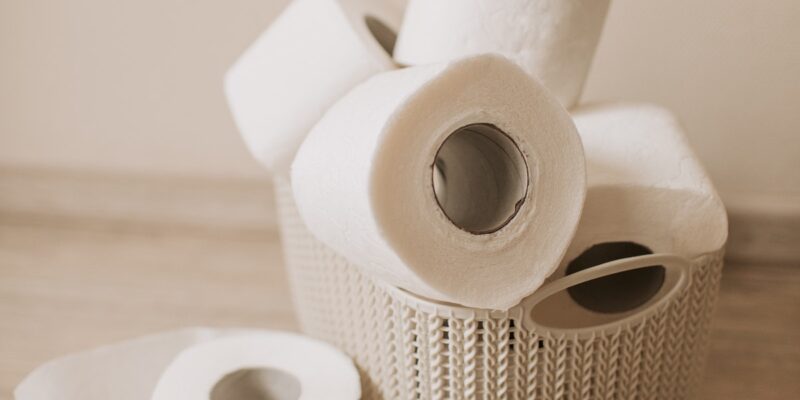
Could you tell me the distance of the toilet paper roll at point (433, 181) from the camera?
54 centimetres

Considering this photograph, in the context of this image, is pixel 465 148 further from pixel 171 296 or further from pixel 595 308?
pixel 171 296

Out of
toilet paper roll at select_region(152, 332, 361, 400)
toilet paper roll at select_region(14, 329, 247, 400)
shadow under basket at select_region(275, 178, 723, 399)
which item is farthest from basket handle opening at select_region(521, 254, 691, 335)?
toilet paper roll at select_region(14, 329, 247, 400)

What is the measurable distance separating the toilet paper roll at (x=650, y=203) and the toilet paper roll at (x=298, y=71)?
0.21m

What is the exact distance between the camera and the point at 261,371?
78 centimetres

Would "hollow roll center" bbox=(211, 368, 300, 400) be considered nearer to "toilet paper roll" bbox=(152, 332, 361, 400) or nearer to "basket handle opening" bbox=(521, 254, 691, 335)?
"toilet paper roll" bbox=(152, 332, 361, 400)

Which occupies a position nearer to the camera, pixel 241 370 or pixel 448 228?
pixel 448 228

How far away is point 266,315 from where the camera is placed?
1.03m

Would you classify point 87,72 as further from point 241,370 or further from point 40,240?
point 241,370

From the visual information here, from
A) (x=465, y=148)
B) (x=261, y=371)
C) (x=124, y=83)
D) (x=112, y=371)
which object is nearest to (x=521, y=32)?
(x=465, y=148)

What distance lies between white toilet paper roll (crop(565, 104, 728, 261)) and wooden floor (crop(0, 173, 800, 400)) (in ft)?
0.84

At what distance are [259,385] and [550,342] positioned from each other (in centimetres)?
29

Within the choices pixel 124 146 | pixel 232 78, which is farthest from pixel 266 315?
pixel 124 146

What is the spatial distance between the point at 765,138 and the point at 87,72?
941 mm

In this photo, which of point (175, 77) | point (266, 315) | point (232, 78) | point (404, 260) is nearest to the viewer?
point (404, 260)
